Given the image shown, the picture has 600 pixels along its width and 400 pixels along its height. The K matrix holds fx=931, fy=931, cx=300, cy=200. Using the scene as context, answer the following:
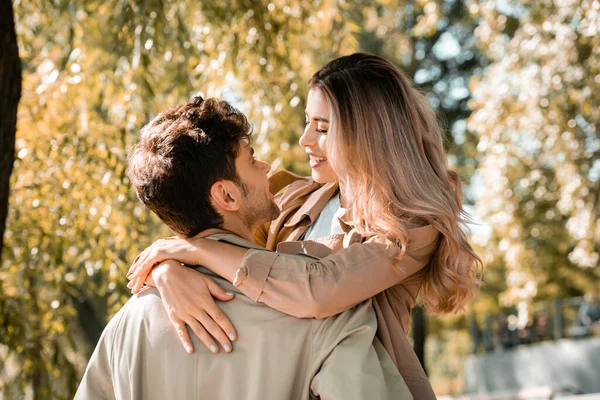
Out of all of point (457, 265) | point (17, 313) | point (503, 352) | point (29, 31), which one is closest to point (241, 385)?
point (457, 265)

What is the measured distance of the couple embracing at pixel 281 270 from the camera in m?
2.47

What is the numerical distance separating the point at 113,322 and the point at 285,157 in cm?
432

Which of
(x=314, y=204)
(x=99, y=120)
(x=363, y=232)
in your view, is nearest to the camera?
(x=363, y=232)

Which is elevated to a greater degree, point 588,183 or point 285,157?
point 285,157

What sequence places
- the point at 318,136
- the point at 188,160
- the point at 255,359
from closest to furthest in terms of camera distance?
1. the point at 255,359
2. the point at 188,160
3. the point at 318,136

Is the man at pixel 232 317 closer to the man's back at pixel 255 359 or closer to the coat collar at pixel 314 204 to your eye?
the man's back at pixel 255 359

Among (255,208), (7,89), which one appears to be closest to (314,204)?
(255,208)

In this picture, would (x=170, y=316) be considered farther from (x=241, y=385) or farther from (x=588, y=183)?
(x=588, y=183)

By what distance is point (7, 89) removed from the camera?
12.7ft

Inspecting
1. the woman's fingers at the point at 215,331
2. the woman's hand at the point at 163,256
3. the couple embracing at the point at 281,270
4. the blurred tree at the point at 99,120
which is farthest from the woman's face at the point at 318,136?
the blurred tree at the point at 99,120

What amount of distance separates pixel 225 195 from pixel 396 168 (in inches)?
24.4

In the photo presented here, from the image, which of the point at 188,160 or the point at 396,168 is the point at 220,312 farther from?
the point at 396,168

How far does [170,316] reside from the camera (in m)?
2.55

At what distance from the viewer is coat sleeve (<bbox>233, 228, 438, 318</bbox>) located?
97.8 inches
